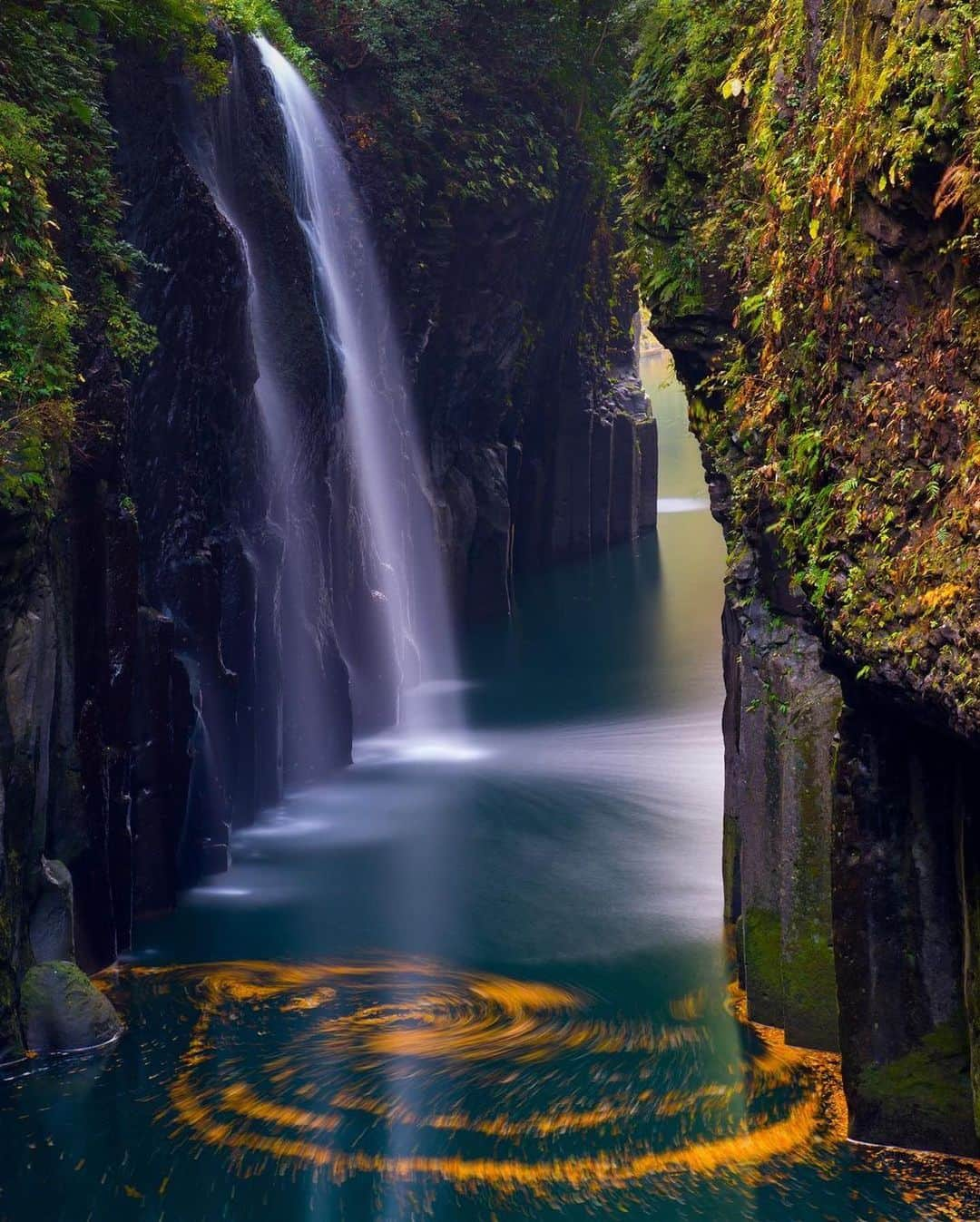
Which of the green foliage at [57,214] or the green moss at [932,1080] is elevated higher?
the green foliage at [57,214]

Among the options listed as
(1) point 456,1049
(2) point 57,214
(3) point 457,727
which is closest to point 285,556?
(3) point 457,727

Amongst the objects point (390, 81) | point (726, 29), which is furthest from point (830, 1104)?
point (390, 81)


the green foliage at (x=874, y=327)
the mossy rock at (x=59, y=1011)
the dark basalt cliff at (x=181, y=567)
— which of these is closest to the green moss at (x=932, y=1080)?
the green foliage at (x=874, y=327)

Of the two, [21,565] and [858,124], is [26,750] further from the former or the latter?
[858,124]

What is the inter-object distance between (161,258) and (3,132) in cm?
458

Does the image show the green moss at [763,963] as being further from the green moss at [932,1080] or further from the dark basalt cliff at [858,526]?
the green moss at [932,1080]

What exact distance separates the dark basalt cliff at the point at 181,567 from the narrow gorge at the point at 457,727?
57 mm

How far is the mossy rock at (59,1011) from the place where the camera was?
10.6m

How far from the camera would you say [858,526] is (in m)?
7.29

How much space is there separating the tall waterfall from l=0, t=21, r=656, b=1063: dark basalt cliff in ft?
3.01

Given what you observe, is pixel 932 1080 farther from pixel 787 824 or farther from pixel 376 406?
pixel 376 406

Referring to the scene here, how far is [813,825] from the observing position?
10.3 metres

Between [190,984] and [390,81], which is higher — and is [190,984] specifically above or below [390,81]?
below

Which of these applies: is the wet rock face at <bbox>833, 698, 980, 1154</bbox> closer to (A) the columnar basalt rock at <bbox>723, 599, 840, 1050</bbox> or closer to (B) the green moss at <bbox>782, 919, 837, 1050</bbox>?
(A) the columnar basalt rock at <bbox>723, 599, 840, 1050</bbox>
